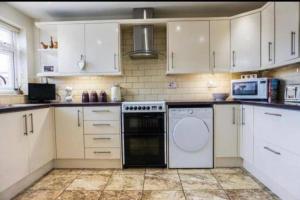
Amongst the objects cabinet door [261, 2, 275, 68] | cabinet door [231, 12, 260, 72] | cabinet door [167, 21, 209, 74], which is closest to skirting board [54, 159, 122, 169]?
cabinet door [167, 21, 209, 74]

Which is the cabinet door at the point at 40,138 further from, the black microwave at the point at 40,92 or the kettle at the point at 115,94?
the kettle at the point at 115,94

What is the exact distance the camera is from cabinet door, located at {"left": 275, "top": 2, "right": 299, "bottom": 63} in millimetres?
2131

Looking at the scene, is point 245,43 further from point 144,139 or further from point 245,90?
point 144,139

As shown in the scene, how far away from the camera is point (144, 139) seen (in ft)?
9.45

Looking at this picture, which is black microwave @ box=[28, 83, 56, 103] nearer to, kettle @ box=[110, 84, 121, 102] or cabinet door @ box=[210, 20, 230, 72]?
kettle @ box=[110, 84, 121, 102]

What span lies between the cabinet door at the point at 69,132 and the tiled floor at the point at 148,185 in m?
0.23

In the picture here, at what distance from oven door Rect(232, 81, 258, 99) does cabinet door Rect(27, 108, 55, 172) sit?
8.34 ft

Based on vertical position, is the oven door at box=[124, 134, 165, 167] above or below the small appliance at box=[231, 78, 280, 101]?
below

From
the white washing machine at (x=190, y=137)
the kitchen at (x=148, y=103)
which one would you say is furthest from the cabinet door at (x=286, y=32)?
the white washing machine at (x=190, y=137)

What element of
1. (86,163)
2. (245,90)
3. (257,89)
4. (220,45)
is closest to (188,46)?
(220,45)

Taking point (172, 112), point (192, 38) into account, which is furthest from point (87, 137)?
point (192, 38)

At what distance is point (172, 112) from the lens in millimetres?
2861

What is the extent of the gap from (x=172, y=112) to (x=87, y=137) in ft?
3.88

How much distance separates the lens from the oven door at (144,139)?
2.87 metres
